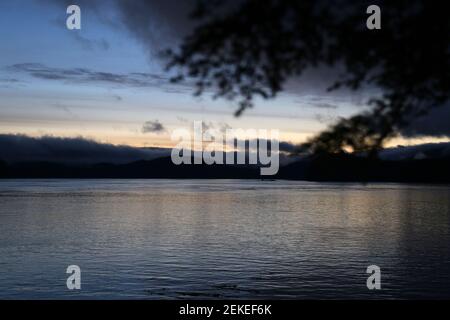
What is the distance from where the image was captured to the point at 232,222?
102250 mm

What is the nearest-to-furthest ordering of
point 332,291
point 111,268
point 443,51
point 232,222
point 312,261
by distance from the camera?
1. point 443,51
2. point 332,291
3. point 111,268
4. point 312,261
5. point 232,222

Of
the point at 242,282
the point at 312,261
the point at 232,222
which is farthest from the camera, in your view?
the point at 232,222

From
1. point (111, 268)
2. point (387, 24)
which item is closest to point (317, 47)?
point (387, 24)

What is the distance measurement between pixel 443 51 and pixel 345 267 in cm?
4940

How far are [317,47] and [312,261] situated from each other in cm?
5114

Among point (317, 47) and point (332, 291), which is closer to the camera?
point (317, 47)

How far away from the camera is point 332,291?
134 ft

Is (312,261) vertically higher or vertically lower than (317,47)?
lower
